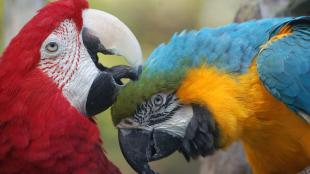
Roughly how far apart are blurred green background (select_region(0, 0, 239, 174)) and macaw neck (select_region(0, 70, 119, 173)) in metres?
2.01

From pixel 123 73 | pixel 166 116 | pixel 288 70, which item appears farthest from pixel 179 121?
pixel 288 70

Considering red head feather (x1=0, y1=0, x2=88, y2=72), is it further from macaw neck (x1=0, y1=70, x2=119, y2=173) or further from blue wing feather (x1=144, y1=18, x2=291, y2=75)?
blue wing feather (x1=144, y1=18, x2=291, y2=75)

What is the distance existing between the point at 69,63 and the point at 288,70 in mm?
782

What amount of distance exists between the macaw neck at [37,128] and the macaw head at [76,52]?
0.03 metres

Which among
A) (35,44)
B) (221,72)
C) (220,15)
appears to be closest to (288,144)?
(221,72)

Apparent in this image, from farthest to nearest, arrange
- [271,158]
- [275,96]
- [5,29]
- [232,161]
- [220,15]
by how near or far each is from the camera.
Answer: [220,15]
[232,161]
[5,29]
[271,158]
[275,96]

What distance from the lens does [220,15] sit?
421 centimetres

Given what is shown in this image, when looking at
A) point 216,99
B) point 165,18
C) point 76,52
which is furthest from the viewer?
point 165,18

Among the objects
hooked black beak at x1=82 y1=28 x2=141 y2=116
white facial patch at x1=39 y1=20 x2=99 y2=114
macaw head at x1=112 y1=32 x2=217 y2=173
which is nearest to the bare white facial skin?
macaw head at x1=112 y1=32 x2=217 y2=173

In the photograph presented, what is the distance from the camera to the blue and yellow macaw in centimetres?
196

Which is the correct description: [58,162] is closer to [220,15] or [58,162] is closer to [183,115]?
[183,115]

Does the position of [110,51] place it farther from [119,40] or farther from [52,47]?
[52,47]

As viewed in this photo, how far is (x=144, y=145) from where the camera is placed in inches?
78.2

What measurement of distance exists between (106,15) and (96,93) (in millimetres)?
281
